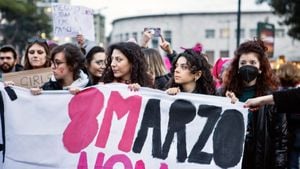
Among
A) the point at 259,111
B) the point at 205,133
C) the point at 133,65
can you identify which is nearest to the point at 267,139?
the point at 259,111

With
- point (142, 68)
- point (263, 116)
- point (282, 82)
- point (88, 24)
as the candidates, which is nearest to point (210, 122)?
point (263, 116)

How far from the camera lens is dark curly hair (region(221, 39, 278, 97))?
394 cm

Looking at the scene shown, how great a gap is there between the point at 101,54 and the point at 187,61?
3.97 ft

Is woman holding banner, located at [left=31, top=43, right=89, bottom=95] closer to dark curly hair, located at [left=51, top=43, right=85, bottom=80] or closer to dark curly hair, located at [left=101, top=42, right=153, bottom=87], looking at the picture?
dark curly hair, located at [left=51, top=43, right=85, bottom=80]

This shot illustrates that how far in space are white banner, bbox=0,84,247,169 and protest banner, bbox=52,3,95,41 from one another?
77.8 inches

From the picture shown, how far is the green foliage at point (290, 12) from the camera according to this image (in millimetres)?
26609

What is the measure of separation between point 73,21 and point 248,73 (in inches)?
102

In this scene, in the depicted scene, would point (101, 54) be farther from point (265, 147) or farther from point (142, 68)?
point (265, 147)

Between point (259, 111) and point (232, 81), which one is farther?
point (232, 81)

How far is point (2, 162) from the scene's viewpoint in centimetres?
407

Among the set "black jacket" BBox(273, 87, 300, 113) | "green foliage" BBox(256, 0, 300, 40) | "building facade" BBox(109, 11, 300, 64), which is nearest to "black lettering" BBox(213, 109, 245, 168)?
"black jacket" BBox(273, 87, 300, 113)

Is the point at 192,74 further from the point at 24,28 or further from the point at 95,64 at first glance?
the point at 24,28

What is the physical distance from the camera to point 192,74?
13.1ft

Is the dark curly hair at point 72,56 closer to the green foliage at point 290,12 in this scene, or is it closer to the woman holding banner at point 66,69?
the woman holding banner at point 66,69
